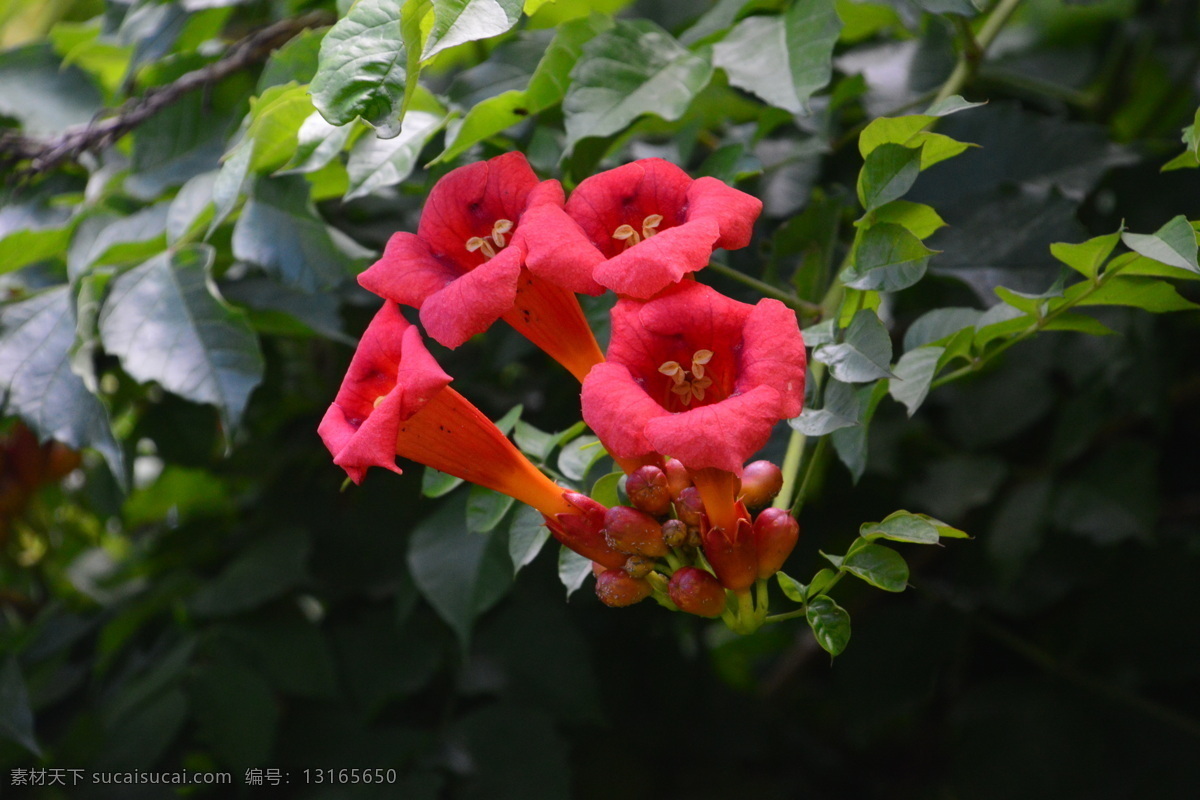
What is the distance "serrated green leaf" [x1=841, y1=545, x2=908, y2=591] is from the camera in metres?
0.82

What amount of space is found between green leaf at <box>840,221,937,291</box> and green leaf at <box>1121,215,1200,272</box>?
0.18 meters

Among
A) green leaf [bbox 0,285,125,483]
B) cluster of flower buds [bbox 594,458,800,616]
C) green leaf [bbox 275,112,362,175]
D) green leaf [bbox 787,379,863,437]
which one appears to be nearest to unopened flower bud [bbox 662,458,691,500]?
cluster of flower buds [bbox 594,458,800,616]

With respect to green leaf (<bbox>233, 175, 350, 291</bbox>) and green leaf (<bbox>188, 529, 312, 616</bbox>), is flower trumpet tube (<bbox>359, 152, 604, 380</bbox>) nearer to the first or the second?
green leaf (<bbox>233, 175, 350, 291</bbox>)

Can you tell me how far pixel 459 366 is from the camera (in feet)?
5.72

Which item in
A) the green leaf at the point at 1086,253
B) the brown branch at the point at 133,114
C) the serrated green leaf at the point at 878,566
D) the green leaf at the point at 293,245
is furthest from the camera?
the brown branch at the point at 133,114

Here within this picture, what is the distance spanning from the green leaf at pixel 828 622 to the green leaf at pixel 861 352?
209mm

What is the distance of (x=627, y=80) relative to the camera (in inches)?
45.1

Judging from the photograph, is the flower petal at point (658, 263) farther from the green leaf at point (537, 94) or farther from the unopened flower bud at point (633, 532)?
the green leaf at point (537, 94)

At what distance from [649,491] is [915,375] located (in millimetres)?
348

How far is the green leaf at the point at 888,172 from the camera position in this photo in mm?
866

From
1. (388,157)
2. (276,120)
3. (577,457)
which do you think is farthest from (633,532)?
(276,120)

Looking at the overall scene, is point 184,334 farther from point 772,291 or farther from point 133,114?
point 772,291

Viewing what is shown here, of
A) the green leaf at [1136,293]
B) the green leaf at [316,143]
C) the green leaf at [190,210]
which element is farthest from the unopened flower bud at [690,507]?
the green leaf at [190,210]

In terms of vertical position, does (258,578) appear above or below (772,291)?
below
